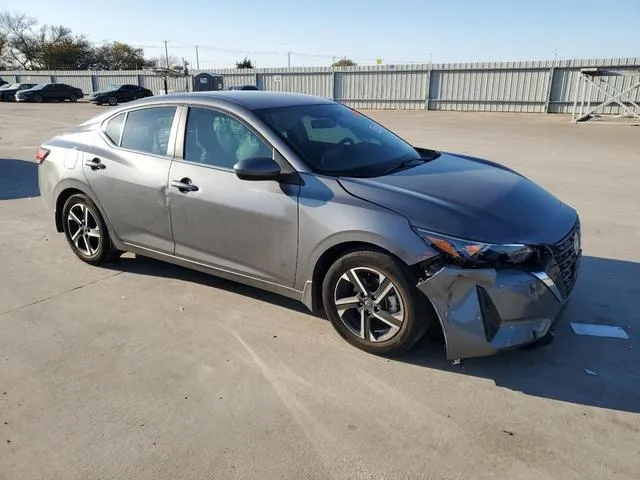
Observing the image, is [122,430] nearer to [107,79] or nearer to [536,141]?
[536,141]

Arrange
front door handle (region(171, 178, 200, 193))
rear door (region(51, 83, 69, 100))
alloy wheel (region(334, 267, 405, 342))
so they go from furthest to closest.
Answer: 1. rear door (region(51, 83, 69, 100))
2. front door handle (region(171, 178, 200, 193))
3. alloy wheel (region(334, 267, 405, 342))

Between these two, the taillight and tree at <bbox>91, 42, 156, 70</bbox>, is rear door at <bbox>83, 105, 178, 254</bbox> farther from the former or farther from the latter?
tree at <bbox>91, 42, 156, 70</bbox>

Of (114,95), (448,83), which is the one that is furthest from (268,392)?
(114,95)

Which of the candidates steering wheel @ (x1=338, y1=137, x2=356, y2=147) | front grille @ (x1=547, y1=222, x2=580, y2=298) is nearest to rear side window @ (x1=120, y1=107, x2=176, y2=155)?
steering wheel @ (x1=338, y1=137, x2=356, y2=147)

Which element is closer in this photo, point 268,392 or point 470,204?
point 268,392

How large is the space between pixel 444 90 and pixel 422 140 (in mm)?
16066

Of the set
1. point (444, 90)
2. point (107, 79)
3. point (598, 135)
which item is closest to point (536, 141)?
point (598, 135)

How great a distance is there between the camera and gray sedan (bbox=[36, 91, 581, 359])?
304cm

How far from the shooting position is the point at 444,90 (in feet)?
100

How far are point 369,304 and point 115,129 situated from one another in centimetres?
300

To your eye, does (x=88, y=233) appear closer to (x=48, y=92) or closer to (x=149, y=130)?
(x=149, y=130)

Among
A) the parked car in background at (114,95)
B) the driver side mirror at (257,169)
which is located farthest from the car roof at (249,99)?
the parked car in background at (114,95)

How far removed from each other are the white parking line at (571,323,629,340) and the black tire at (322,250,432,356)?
134 cm

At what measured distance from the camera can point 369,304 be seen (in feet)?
Result: 11.1
